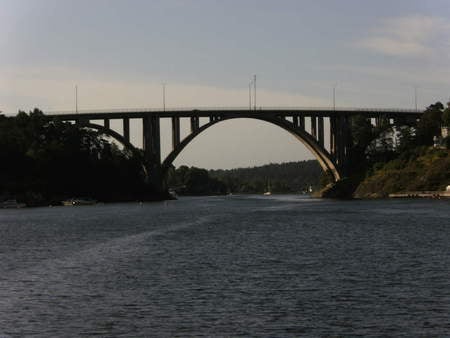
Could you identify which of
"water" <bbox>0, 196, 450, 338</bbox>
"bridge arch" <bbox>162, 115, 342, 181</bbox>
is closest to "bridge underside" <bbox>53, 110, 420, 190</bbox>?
"bridge arch" <bbox>162, 115, 342, 181</bbox>

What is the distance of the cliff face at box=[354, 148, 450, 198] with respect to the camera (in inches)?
6240

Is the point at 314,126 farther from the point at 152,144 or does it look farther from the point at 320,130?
the point at 152,144

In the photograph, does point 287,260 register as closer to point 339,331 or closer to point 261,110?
point 339,331

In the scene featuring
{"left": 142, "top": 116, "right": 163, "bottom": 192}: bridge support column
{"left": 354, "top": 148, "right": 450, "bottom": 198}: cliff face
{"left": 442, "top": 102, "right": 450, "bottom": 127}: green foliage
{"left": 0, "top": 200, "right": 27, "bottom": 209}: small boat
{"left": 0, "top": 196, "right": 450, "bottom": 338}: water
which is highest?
{"left": 442, "top": 102, "right": 450, "bottom": 127}: green foliage

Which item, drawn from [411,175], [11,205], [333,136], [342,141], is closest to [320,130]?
[333,136]

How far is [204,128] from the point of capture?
16650 centimetres

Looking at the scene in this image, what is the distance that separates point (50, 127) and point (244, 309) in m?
140

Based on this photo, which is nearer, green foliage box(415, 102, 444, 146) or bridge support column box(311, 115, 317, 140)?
bridge support column box(311, 115, 317, 140)

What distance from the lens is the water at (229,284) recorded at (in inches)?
1128

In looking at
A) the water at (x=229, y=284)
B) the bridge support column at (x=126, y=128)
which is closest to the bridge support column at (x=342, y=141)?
the bridge support column at (x=126, y=128)

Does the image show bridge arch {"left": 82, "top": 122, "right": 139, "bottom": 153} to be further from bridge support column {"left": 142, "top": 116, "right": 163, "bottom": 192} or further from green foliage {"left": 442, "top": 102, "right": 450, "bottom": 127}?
green foliage {"left": 442, "top": 102, "right": 450, "bottom": 127}

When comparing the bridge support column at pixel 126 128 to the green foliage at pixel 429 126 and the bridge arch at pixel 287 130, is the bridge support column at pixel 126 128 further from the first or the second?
the green foliage at pixel 429 126

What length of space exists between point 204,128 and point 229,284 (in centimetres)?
12968

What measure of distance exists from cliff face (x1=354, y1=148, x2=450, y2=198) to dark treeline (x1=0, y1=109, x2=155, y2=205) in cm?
4679
